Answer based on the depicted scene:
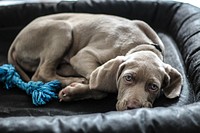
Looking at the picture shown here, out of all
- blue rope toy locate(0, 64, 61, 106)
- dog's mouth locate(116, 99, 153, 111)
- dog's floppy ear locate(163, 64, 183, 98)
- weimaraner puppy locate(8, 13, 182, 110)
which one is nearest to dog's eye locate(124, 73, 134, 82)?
weimaraner puppy locate(8, 13, 182, 110)

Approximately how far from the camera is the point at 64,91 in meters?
2.09

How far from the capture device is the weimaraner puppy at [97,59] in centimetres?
186

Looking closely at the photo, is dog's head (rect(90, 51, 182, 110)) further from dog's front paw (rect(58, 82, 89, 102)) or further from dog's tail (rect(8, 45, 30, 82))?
dog's tail (rect(8, 45, 30, 82))

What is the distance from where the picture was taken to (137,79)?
184 cm

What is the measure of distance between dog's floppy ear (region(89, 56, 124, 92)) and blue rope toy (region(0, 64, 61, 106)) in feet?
0.99

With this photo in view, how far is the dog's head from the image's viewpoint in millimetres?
1812

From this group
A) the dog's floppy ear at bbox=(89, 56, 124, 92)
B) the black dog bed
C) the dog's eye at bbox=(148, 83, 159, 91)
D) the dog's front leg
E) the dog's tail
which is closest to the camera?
the black dog bed

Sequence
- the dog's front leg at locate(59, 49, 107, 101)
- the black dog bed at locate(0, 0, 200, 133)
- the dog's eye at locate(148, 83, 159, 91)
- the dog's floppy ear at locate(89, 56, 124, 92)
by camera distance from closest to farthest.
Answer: the black dog bed at locate(0, 0, 200, 133) < the dog's eye at locate(148, 83, 159, 91) < the dog's floppy ear at locate(89, 56, 124, 92) < the dog's front leg at locate(59, 49, 107, 101)

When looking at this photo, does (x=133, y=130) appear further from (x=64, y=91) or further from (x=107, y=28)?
(x=107, y=28)

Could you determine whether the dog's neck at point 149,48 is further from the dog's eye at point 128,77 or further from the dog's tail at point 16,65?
the dog's tail at point 16,65

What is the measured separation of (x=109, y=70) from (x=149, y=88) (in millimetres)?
242

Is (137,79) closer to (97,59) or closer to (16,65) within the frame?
(97,59)

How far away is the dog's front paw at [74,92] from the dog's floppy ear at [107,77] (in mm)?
76

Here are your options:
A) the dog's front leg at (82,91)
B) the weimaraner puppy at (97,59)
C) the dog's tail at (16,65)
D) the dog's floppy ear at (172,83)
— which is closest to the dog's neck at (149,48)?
the weimaraner puppy at (97,59)
